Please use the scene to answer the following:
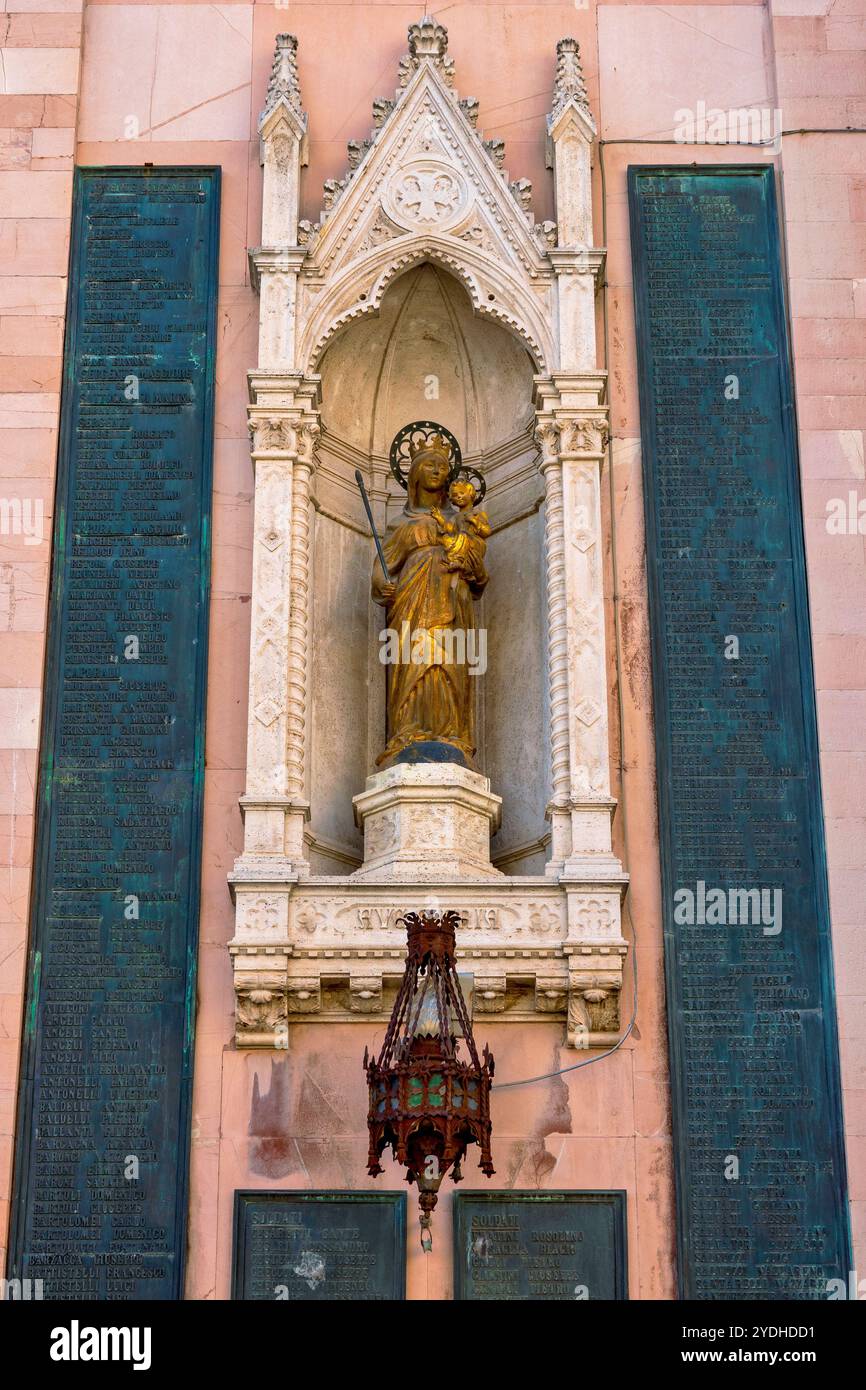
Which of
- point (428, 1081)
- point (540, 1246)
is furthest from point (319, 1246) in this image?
point (428, 1081)

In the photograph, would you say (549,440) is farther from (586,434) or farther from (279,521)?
(279,521)

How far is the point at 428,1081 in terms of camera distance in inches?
518

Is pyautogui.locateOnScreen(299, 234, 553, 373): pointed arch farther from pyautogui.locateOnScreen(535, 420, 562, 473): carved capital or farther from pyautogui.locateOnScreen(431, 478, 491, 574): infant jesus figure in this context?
pyautogui.locateOnScreen(431, 478, 491, 574): infant jesus figure

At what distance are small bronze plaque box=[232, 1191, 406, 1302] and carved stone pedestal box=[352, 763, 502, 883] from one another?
2040 mm

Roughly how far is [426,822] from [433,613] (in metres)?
1.53

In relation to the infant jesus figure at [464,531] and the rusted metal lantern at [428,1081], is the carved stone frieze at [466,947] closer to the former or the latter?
the rusted metal lantern at [428,1081]

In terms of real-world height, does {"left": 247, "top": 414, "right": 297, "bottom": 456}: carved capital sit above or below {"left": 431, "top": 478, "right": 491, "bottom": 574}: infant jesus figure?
above

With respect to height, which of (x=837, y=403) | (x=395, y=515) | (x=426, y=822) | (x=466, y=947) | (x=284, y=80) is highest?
(x=284, y=80)

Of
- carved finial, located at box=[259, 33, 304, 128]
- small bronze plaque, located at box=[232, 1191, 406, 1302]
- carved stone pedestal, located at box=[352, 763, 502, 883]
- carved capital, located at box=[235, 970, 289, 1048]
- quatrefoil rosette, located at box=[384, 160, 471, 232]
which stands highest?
carved finial, located at box=[259, 33, 304, 128]

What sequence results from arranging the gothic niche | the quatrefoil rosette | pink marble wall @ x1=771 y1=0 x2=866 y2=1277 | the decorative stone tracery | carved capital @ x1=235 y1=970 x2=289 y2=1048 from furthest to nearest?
the quatrefoil rosette → the gothic niche → pink marble wall @ x1=771 y1=0 x2=866 y2=1277 → the decorative stone tracery → carved capital @ x1=235 y1=970 x2=289 y2=1048

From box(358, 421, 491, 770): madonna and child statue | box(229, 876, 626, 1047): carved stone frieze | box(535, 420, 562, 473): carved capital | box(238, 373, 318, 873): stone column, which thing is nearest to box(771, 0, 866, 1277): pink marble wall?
box(229, 876, 626, 1047): carved stone frieze

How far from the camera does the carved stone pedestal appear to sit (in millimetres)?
15297
